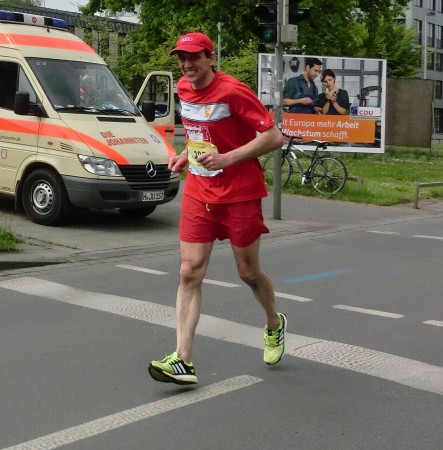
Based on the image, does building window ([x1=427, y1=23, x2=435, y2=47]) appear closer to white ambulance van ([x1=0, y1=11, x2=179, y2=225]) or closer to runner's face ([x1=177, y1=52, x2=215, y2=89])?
white ambulance van ([x1=0, y1=11, x2=179, y2=225])

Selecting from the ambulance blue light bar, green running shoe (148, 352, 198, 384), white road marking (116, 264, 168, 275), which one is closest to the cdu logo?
white road marking (116, 264, 168, 275)

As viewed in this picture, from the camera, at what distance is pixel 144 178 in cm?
1252

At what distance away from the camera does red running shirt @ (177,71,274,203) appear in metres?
5.55

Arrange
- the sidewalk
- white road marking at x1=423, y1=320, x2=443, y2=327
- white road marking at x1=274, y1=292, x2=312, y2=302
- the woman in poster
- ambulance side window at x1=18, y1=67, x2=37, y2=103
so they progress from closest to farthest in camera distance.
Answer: white road marking at x1=423, y1=320, x2=443, y2=327 < white road marking at x1=274, y1=292, x2=312, y2=302 < the sidewalk < ambulance side window at x1=18, y1=67, x2=37, y2=103 < the woman in poster

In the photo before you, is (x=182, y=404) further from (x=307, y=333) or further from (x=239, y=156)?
(x=307, y=333)

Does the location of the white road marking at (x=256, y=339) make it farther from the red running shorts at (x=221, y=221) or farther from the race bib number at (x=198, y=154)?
the race bib number at (x=198, y=154)

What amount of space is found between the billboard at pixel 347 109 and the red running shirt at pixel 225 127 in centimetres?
1627

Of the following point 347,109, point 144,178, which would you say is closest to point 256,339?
point 144,178

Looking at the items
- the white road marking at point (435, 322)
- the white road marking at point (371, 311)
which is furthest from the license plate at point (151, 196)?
the white road marking at point (435, 322)

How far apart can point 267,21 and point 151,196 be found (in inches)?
133

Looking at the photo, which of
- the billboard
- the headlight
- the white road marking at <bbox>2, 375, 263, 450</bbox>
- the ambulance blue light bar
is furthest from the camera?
the billboard

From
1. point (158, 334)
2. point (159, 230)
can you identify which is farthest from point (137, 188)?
point (158, 334)

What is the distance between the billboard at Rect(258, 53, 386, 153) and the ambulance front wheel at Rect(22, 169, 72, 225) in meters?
10.0

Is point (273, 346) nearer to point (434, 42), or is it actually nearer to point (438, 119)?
point (438, 119)
